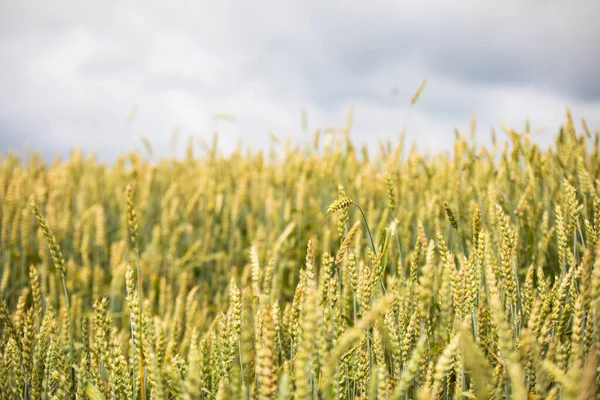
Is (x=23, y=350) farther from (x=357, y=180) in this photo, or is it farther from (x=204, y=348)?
(x=357, y=180)

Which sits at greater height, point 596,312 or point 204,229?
point 596,312

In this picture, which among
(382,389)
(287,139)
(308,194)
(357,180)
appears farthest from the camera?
(287,139)

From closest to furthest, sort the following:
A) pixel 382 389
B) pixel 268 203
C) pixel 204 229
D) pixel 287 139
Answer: pixel 382 389 → pixel 268 203 → pixel 204 229 → pixel 287 139

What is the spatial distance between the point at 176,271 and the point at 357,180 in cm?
117

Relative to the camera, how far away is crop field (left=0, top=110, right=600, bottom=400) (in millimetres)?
749

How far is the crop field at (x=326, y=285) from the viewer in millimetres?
749

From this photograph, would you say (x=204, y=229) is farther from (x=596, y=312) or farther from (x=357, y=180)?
(x=596, y=312)

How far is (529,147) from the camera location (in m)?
2.10

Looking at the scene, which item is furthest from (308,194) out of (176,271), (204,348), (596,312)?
(596,312)

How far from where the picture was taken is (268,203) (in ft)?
9.49

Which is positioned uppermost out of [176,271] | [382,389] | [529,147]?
[529,147]

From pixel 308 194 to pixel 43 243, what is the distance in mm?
1782

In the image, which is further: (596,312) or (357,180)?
(357,180)

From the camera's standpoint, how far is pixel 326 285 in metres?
0.86
